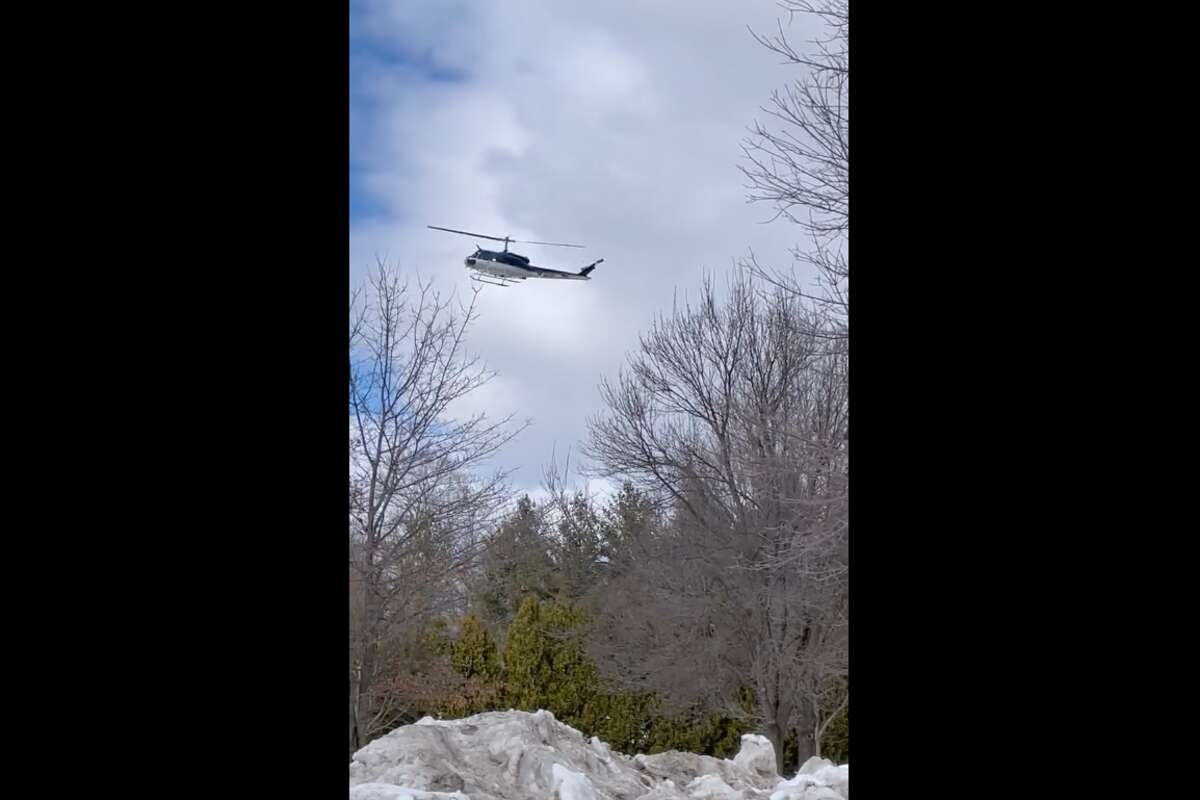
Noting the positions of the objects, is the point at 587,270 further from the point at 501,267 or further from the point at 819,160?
the point at 819,160

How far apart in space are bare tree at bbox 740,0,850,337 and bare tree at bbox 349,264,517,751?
8.19 feet

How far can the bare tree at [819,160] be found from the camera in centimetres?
518

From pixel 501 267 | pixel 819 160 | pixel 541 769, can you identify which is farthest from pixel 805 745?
pixel 501 267

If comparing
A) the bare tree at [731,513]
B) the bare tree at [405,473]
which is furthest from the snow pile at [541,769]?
the bare tree at [405,473]

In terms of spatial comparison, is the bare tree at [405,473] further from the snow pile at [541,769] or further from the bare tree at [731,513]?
the bare tree at [731,513]

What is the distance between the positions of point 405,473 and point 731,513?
2.30 m

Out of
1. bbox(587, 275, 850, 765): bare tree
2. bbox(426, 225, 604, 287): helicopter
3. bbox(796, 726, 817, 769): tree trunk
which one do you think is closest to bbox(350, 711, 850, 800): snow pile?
bbox(587, 275, 850, 765): bare tree

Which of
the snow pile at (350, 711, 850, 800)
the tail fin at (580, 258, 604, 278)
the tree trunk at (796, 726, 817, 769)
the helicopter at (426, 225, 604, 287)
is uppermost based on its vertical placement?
the tail fin at (580, 258, 604, 278)

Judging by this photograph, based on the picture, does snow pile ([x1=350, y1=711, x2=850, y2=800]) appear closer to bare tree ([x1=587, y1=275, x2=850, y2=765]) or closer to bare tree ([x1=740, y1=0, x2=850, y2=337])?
bare tree ([x1=587, y1=275, x2=850, y2=765])

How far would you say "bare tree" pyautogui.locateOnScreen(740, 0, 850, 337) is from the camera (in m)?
5.18

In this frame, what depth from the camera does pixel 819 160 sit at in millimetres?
5395

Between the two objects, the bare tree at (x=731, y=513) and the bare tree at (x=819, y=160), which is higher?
the bare tree at (x=819, y=160)

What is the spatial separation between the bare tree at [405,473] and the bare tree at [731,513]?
47.0 inches
